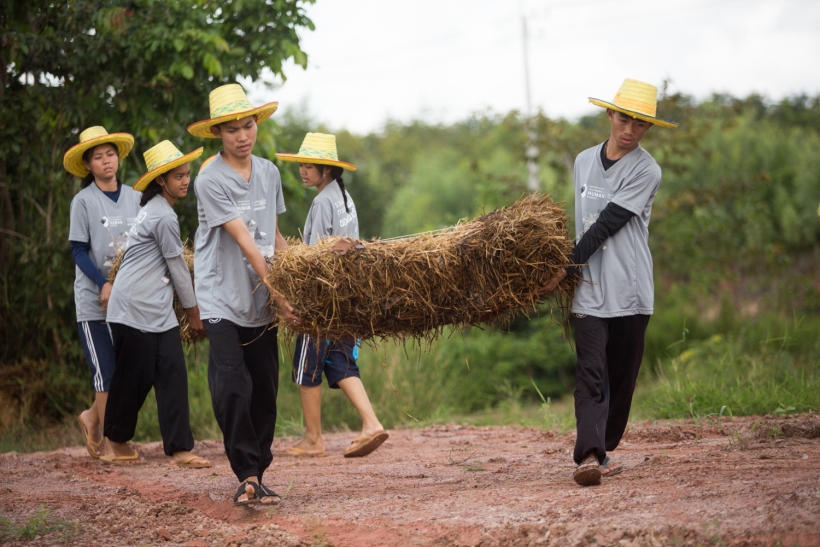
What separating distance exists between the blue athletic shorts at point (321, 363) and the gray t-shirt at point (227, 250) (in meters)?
1.40

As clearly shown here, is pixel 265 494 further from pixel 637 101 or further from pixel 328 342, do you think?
pixel 637 101

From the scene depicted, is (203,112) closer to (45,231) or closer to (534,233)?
(45,231)

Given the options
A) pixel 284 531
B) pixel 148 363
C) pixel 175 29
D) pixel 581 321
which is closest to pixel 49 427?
pixel 148 363

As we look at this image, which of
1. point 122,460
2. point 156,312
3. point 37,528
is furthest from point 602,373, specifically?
point 122,460

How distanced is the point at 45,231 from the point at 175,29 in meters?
2.43

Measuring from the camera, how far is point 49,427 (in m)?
8.59

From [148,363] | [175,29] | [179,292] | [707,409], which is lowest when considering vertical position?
[707,409]

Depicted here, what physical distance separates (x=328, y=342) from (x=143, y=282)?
4.48ft

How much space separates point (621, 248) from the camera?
4742 millimetres

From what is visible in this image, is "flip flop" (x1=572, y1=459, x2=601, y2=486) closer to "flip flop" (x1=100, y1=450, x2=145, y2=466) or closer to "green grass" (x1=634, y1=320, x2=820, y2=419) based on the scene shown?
"green grass" (x1=634, y1=320, x2=820, y2=419)

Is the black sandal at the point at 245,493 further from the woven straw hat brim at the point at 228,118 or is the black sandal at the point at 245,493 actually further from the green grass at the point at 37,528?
the woven straw hat brim at the point at 228,118

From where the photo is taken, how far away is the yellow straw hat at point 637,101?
15.3ft

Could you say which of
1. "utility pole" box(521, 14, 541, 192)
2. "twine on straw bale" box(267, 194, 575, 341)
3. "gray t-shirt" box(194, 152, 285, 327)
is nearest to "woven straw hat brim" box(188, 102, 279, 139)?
"gray t-shirt" box(194, 152, 285, 327)

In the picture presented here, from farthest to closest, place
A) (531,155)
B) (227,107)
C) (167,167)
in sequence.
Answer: (531,155) → (167,167) → (227,107)
